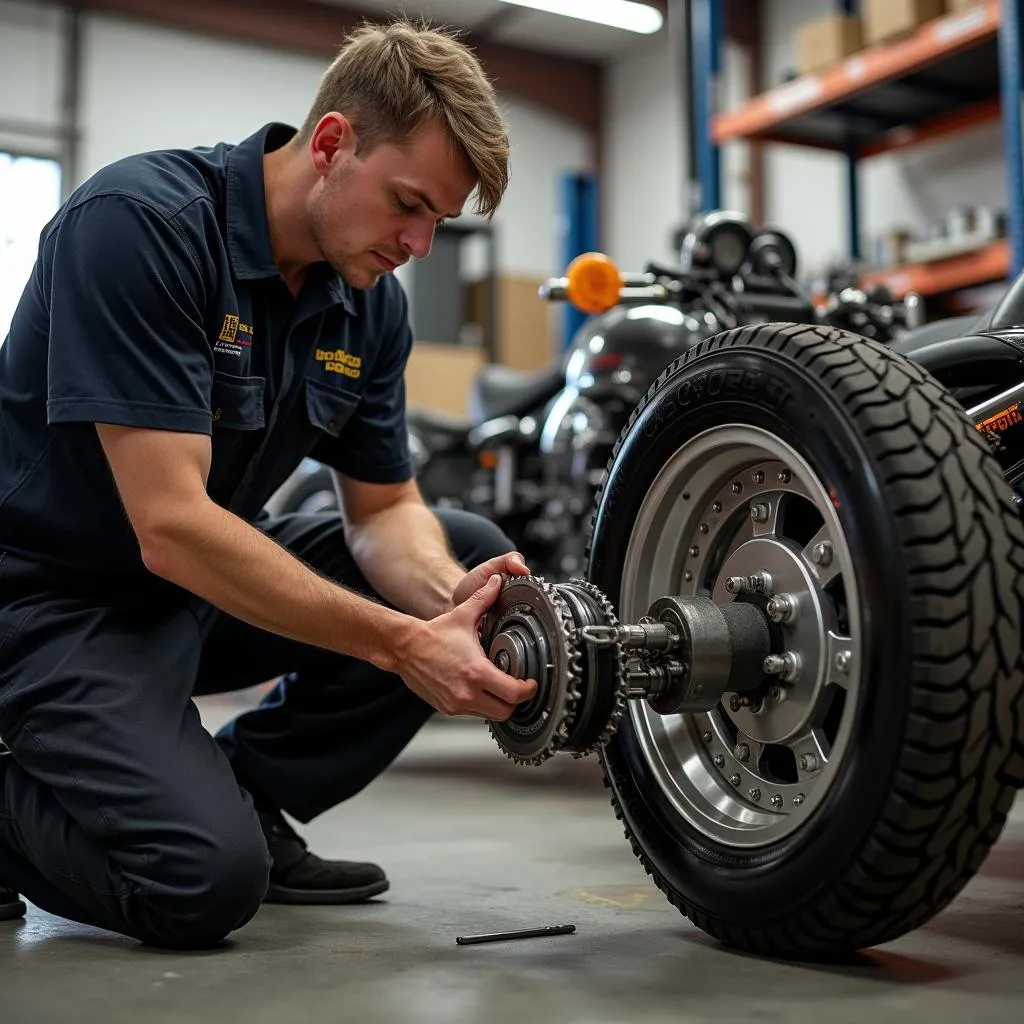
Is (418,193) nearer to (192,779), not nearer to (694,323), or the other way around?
(192,779)

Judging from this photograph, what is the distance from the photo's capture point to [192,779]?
1319 mm

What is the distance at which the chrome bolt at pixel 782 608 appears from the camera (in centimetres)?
117

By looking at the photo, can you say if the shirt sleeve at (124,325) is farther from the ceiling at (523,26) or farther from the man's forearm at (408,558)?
the ceiling at (523,26)

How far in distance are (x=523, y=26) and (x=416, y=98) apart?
747 centimetres

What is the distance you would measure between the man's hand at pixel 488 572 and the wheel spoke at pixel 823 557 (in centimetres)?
27

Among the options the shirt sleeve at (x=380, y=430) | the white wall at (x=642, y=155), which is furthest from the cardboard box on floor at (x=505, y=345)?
the shirt sleeve at (x=380, y=430)

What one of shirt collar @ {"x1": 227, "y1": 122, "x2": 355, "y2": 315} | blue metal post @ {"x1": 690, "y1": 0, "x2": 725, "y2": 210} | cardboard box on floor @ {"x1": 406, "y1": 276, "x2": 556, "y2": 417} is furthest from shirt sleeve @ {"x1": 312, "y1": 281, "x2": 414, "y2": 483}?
cardboard box on floor @ {"x1": 406, "y1": 276, "x2": 556, "y2": 417}

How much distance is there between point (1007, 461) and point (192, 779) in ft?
2.94

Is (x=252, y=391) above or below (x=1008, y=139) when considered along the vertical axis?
below

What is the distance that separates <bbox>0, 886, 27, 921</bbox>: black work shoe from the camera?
139cm

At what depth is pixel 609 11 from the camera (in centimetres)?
759

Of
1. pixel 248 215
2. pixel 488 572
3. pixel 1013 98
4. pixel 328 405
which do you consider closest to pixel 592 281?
pixel 328 405

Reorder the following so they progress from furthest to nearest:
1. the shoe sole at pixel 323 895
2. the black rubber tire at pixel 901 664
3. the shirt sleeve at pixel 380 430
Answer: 1. the shirt sleeve at pixel 380 430
2. the shoe sole at pixel 323 895
3. the black rubber tire at pixel 901 664

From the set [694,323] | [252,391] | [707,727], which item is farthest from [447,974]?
[694,323]
